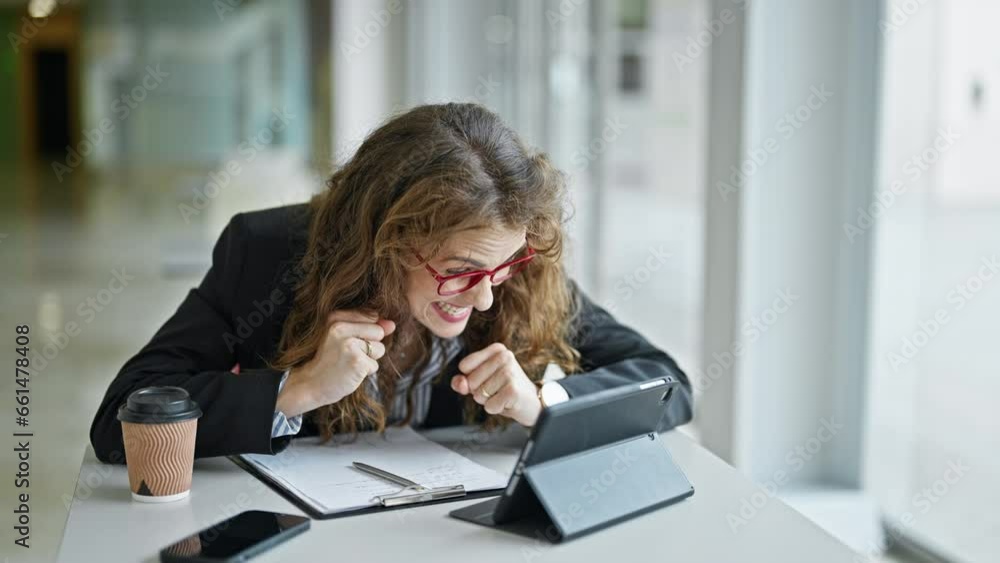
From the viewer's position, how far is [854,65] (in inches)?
115

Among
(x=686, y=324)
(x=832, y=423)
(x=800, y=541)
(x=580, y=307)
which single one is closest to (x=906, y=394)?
(x=832, y=423)

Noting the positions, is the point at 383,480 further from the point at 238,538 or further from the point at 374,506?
the point at 238,538

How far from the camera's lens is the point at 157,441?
1.48 meters

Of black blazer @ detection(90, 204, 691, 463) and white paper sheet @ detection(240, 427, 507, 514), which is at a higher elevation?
black blazer @ detection(90, 204, 691, 463)

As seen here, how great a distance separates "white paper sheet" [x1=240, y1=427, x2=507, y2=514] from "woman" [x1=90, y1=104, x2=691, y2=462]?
3 cm

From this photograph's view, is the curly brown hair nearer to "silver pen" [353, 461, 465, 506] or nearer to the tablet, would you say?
"silver pen" [353, 461, 465, 506]

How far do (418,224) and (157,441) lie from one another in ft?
1.74

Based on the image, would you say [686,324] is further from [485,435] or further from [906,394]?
[485,435]

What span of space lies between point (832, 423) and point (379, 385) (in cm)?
170

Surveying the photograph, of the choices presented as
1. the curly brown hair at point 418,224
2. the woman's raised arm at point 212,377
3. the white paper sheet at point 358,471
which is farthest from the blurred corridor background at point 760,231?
the white paper sheet at point 358,471

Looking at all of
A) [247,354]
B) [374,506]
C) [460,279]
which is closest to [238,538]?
[374,506]

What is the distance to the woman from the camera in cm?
170

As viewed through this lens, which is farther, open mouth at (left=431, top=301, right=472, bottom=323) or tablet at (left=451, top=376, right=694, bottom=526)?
open mouth at (left=431, top=301, right=472, bottom=323)

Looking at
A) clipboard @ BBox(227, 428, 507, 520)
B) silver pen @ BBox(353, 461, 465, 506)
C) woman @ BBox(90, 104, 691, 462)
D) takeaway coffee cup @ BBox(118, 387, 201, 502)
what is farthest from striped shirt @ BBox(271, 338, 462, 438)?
takeaway coffee cup @ BBox(118, 387, 201, 502)
